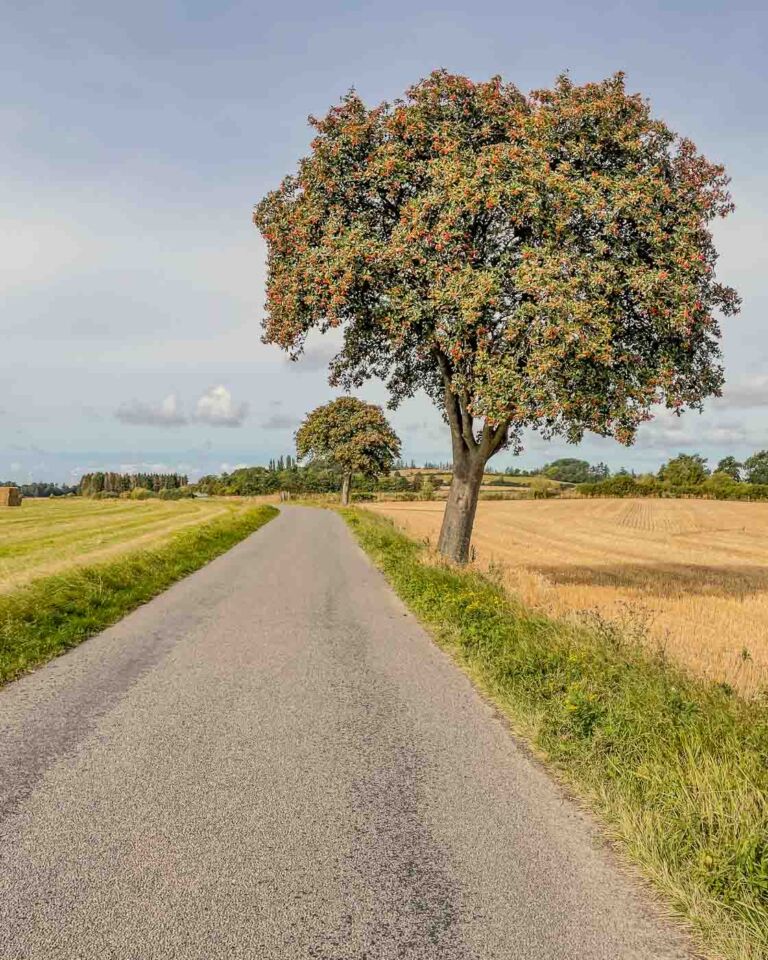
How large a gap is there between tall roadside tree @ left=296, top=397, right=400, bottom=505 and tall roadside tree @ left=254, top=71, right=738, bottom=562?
165 ft

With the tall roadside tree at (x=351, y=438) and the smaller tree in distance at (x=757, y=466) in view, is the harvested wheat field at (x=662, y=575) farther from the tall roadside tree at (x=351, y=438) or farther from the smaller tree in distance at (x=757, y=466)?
the smaller tree in distance at (x=757, y=466)

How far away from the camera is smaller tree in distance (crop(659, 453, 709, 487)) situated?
97250 millimetres

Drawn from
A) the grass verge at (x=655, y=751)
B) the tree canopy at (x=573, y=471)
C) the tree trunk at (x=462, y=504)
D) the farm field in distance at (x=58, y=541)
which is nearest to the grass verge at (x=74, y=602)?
the farm field in distance at (x=58, y=541)

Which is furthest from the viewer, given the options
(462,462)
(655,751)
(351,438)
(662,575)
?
(351,438)

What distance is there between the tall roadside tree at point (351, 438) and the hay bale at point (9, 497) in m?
27.7

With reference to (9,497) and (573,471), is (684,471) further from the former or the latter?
(9,497)

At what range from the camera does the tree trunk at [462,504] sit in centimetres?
1862

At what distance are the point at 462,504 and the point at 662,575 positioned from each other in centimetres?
748

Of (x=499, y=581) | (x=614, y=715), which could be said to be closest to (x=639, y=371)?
(x=499, y=581)

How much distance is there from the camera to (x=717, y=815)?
4.13m

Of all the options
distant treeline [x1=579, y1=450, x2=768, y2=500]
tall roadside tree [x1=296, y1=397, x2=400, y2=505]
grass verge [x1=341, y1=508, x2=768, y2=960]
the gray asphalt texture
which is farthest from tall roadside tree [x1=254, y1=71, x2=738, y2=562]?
distant treeline [x1=579, y1=450, x2=768, y2=500]

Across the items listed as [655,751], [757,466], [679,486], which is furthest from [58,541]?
[757,466]

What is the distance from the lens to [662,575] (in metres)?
21.3

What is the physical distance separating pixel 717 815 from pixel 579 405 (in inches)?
431
